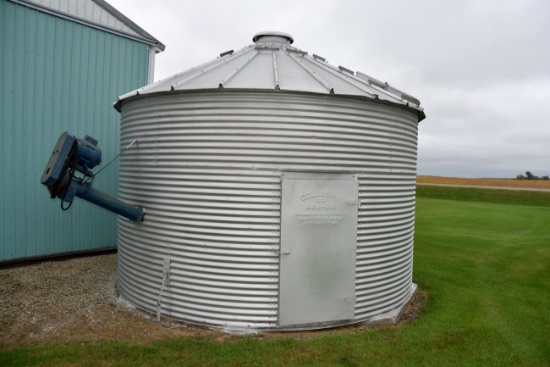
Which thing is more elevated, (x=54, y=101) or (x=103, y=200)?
(x=54, y=101)

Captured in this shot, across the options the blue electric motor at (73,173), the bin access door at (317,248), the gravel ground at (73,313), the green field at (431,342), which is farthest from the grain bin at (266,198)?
the green field at (431,342)

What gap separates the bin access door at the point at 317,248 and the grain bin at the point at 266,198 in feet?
0.06

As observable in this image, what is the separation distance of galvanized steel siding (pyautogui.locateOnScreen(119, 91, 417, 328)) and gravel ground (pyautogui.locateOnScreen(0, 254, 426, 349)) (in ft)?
1.26

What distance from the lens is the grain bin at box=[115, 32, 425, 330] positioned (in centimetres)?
692

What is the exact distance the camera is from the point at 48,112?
1169cm

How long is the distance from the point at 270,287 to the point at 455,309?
4.46m

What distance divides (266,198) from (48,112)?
8088mm

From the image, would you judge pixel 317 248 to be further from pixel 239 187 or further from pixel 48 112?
pixel 48 112

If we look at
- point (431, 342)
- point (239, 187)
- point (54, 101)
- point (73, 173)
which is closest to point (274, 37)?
point (239, 187)

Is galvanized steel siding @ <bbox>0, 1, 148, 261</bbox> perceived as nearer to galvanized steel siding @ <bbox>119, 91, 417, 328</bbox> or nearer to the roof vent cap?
galvanized steel siding @ <bbox>119, 91, 417, 328</bbox>

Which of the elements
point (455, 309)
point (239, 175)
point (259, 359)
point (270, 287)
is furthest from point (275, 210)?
point (455, 309)

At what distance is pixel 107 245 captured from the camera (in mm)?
13141

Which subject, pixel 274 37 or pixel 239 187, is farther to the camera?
pixel 274 37

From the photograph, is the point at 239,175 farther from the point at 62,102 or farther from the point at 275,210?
the point at 62,102
